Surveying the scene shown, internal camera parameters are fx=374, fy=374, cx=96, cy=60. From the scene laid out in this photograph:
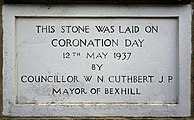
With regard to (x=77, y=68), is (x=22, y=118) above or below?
below

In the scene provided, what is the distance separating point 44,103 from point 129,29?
0.90 metres

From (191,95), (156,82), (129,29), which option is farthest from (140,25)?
(191,95)

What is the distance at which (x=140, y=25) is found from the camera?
3.00 m

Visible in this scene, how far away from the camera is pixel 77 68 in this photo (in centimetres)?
299

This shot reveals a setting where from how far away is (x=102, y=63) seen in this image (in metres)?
2.99

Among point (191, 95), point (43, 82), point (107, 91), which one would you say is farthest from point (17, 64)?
point (191, 95)

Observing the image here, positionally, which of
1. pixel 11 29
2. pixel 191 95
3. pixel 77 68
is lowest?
pixel 191 95

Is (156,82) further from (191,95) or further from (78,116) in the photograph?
(78,116)

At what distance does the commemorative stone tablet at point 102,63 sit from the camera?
2.97m

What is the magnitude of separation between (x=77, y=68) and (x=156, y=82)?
64cm

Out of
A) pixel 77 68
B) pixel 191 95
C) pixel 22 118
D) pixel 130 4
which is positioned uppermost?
pixel 130 4

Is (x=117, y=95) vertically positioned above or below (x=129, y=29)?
below

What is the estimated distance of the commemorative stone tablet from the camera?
9.73ft

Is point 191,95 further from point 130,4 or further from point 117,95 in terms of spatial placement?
point 130,4
